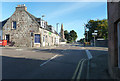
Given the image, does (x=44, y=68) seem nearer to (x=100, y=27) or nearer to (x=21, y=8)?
(x=21, y=8)

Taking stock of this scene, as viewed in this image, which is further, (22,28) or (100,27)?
(100,27)

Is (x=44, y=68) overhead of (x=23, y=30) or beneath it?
beneath

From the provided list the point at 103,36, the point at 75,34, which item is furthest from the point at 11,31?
the point at 75,34

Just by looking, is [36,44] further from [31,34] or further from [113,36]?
[113,36]

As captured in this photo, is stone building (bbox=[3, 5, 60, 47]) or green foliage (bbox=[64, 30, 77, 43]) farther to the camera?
green foliage (bbox=[64, 30, 77, 43])

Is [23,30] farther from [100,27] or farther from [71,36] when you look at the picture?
[71,36]

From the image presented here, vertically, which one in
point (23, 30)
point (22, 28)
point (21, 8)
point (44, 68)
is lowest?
point (44, 68)

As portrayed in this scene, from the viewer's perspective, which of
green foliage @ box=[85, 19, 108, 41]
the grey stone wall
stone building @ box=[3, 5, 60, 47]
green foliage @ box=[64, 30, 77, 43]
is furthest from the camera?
green foliage @ box=[64, 30, 77, 43]

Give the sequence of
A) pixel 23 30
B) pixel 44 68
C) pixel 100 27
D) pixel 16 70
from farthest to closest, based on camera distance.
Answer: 1. pixel 100 27
2. pixel 23 30
3. pixel 44 68
4. pixel 16 70

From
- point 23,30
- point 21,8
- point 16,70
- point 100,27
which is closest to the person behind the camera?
point 16,70

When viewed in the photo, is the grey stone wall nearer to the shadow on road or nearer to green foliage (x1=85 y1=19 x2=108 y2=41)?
the shadow on road

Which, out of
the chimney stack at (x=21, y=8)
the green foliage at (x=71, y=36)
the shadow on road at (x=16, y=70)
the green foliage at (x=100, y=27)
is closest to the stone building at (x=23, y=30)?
the chimney stack at (x=21, y=8)

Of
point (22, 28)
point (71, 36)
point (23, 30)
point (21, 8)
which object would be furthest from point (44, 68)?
point (71, 36)

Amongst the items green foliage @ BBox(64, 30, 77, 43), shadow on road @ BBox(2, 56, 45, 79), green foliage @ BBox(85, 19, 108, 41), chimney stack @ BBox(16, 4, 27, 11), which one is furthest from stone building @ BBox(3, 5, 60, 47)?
green foliage @ BBox(64, 30, 77, 43)
